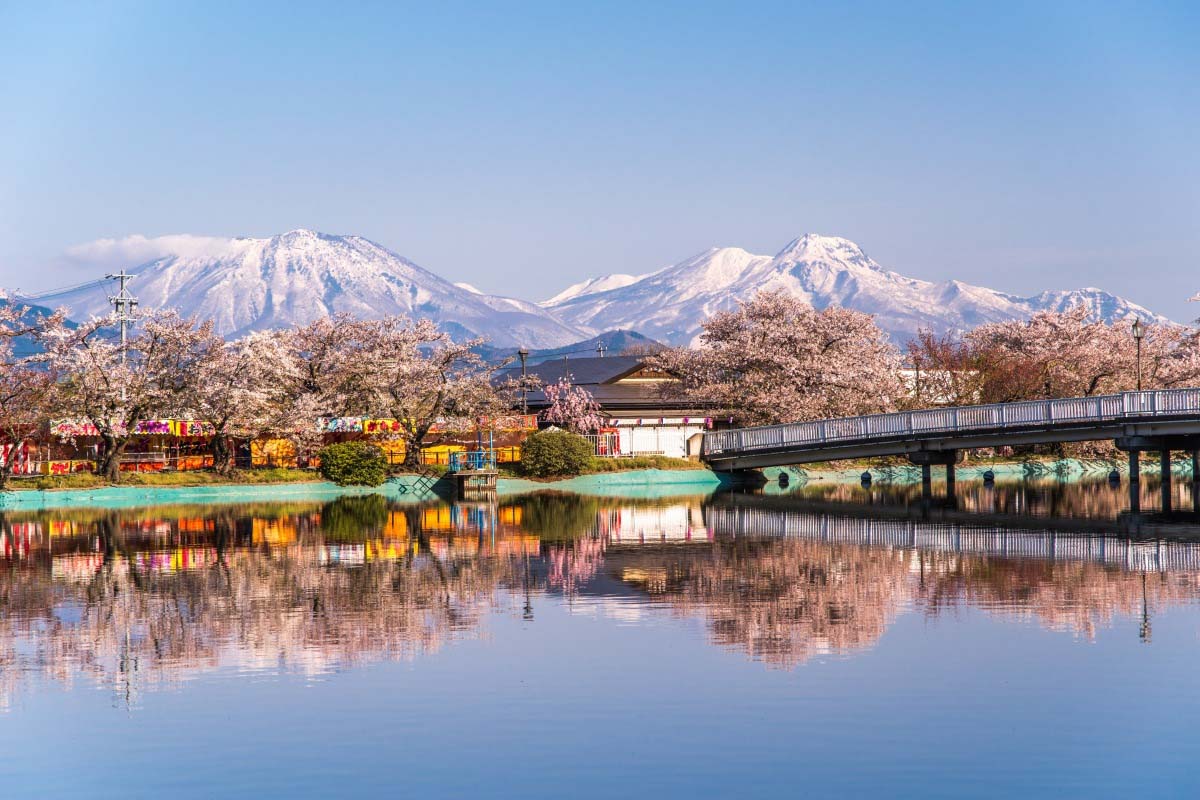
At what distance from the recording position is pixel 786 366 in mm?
75812

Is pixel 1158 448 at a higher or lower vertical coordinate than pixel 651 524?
higher

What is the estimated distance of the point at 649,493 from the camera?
65.1m

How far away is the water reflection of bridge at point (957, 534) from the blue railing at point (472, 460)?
15748 mm

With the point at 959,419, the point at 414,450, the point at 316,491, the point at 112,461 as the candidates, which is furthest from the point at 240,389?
the point at 959,419

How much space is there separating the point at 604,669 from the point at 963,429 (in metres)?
42.3

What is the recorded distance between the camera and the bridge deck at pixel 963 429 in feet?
176

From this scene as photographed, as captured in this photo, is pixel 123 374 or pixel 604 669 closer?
pixel 604 669

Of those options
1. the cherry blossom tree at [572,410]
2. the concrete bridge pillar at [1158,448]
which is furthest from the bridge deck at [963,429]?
the cherry blossom tree at [572,410]

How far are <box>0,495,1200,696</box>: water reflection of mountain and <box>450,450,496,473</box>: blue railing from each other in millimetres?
18627

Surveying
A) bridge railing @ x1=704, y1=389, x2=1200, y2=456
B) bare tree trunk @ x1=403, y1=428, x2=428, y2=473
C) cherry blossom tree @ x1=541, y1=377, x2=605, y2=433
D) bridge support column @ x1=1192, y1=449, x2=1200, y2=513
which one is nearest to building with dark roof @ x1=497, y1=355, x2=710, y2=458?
cherry blossom tree @ x1=541, y1=377, x2=605, y2=433

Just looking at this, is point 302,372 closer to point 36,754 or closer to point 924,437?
point 924,437

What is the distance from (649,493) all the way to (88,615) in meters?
41.1

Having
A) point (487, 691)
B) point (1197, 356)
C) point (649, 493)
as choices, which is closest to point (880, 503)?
point (649, 493)

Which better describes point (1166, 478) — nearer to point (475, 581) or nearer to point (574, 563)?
point (574, 563)
